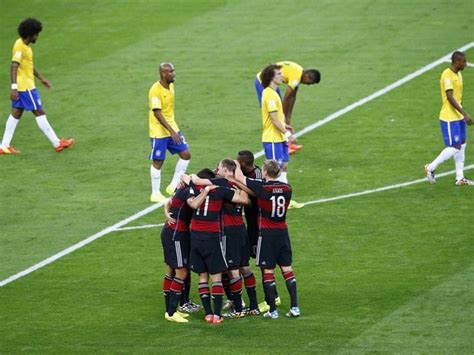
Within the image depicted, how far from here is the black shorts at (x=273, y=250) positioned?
16.6 metres

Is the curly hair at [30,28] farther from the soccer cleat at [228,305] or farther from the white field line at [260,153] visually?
the soccer cleat at [228,305]

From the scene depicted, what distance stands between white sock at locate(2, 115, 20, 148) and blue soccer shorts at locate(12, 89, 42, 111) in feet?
0.90

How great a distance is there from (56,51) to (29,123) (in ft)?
15.4

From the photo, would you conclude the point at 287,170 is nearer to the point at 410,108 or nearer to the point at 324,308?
the point at 410,108

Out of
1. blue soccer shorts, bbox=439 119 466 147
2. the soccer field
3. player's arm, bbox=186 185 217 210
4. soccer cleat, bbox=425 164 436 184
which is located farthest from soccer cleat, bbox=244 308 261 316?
blue soccer shorts, bbox=439 119 466 147

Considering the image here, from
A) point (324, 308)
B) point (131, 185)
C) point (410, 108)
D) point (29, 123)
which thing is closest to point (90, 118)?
point (29, 123)

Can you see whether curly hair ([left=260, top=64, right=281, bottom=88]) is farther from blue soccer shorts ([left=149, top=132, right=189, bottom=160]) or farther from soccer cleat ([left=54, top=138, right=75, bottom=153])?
soccer cleat ([left=54, top=138, right=75, bottom=153])

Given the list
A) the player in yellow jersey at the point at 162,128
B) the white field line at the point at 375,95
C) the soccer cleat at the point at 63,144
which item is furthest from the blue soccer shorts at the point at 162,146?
the soccer cleat at the point at 63,144

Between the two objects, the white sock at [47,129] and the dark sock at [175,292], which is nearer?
the dark sock at [175,292]

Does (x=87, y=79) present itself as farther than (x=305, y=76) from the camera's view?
Yes

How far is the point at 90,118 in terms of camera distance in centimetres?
2692

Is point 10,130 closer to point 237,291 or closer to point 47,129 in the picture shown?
point 47,129

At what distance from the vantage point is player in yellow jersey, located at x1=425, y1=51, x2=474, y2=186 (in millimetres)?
21922

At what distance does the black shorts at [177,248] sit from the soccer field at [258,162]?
801mm
